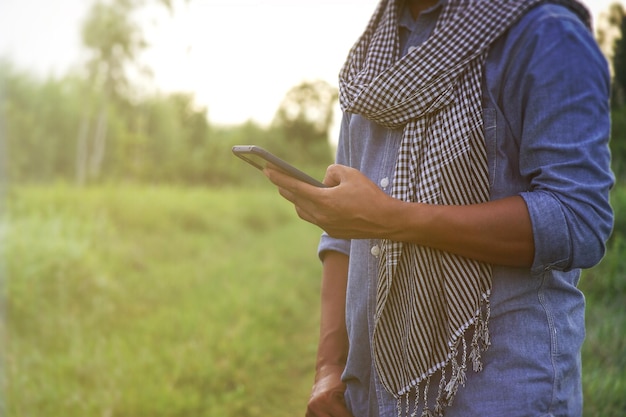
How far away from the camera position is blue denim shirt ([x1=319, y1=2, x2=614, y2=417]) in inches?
43.7

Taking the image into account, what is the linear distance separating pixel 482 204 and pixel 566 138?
0.62ft

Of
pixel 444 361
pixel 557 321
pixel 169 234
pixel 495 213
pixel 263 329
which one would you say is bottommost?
pixel 263 329

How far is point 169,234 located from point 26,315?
1785 millimetres

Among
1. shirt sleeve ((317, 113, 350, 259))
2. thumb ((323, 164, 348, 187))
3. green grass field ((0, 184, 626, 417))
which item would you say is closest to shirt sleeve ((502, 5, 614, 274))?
thumb ((323, 164, 348, 187))

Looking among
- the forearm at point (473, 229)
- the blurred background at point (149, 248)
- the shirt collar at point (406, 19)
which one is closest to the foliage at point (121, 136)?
the blurred background at point (149, 248)

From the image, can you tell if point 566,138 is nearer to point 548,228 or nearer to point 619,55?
point 548,228

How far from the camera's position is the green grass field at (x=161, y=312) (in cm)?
379

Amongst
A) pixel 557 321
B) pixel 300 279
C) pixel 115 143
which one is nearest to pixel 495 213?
pixel 557 321

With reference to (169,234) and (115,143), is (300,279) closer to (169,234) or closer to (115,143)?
(169,234)

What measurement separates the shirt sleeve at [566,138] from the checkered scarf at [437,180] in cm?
8

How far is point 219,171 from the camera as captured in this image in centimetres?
709

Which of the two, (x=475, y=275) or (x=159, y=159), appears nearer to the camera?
(x=475, y=275)

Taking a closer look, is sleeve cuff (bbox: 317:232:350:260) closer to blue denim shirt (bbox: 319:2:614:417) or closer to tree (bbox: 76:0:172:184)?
blue denim shirt (bbox: 319:2:614:417)

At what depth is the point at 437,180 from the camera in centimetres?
125
